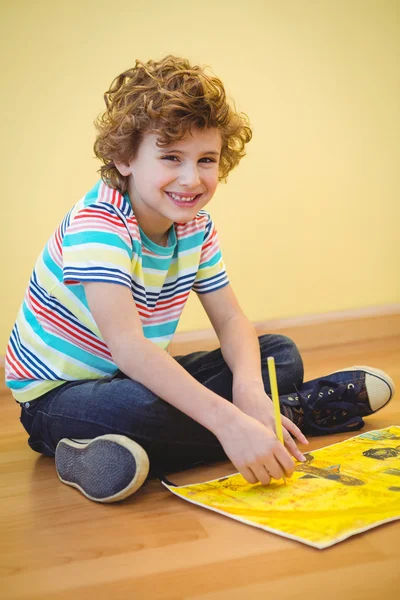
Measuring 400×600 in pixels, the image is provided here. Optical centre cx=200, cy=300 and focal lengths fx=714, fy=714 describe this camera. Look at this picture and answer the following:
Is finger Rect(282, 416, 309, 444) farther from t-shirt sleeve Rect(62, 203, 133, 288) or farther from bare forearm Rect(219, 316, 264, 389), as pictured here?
t-shirt sleeve Rect(62, 203, 133, 288)

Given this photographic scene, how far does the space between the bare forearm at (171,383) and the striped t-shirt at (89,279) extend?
0.33 feet

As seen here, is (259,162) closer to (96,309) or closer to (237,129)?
(237,129)

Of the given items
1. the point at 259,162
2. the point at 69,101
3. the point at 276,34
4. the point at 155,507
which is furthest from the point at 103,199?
the point at 276,34

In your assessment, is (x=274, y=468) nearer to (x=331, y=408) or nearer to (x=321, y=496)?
(x=321, y=496)

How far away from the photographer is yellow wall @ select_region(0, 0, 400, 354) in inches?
71.2

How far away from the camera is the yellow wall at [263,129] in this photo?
181cm

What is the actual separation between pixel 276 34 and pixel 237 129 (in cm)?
103

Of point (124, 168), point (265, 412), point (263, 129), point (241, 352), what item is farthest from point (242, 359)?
point (263, 129)

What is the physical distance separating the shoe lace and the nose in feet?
1.26

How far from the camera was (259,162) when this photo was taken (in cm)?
199

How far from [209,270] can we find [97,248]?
0.85 feet

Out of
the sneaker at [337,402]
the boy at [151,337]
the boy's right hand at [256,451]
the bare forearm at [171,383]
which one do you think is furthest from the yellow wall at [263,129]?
the boy's right hand at [256,451]

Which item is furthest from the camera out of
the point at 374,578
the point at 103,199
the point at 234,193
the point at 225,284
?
the point at 234,193

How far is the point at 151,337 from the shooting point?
3.65ft
